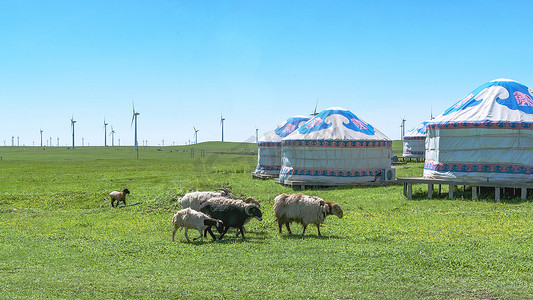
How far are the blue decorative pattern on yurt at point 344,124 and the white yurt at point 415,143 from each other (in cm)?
2742

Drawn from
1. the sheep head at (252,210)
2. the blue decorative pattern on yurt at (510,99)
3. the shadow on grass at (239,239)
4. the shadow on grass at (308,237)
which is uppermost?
the blue decorative pattern on yurt at (510,99)

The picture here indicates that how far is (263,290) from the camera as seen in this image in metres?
7.21

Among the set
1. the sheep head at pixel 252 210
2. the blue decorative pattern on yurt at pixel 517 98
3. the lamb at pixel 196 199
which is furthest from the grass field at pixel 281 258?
the blue decorative pattern on yurt at pixel 517 98

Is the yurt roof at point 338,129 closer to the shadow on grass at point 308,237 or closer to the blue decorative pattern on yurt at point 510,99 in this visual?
the blue decorative pattern on yurt at point 510,99

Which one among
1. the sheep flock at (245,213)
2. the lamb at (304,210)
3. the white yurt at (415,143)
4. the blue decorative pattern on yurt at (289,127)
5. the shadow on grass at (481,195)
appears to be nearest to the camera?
the sheep flock at (245,213)

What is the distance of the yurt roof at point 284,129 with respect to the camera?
3406 centimetres

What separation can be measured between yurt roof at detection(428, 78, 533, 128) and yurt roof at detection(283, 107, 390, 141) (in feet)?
16.9

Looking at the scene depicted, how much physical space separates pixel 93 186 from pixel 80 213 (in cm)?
1224

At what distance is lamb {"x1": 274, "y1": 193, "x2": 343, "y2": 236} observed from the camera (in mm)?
11930

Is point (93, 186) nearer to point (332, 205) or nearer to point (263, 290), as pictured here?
point (332, 205)

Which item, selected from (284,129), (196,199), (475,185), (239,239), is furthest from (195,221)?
(284,129)

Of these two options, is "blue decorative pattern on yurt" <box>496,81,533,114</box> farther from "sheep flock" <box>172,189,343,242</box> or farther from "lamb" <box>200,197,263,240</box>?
"lamb" <box>200,197,263,240</box>

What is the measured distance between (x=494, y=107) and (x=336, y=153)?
321 inches

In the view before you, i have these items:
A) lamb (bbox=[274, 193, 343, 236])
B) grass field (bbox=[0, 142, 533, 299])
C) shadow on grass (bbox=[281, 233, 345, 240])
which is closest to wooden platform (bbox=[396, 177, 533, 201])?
grass field (bbox=[0, 142, 533, 299])
